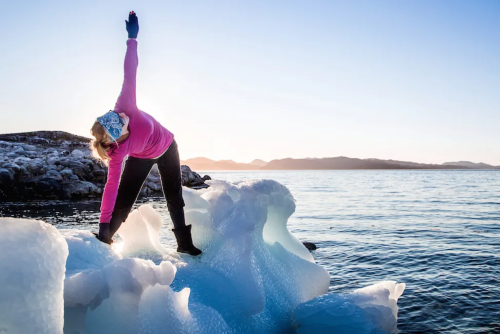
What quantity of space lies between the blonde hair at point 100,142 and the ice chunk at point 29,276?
1638mm

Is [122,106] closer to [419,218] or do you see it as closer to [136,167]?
[136,167]

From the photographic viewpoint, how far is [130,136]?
397cm

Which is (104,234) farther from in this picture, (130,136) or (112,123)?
(112,123)

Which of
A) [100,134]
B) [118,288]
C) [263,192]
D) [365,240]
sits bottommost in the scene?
[365,240]

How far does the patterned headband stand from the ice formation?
979mm

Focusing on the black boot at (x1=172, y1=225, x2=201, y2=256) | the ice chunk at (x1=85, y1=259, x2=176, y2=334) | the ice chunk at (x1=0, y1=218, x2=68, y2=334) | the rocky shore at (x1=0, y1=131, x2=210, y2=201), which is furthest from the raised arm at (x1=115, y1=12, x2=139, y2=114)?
the rocky shore at (x1=0, y1=131, x2=210, y2=201)

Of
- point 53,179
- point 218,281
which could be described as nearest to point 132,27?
point 218,281

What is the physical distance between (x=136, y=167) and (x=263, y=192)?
1.46 m

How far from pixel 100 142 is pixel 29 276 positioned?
1.93m

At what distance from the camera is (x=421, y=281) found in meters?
7.28

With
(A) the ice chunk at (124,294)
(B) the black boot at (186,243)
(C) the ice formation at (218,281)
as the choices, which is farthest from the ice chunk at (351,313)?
(A) the ice chunk at (124,294)

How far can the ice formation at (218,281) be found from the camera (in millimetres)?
2619

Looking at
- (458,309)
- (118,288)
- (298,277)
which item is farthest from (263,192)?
(458,309)

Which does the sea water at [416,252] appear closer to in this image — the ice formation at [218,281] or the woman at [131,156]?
the ice formation at [218,281]
